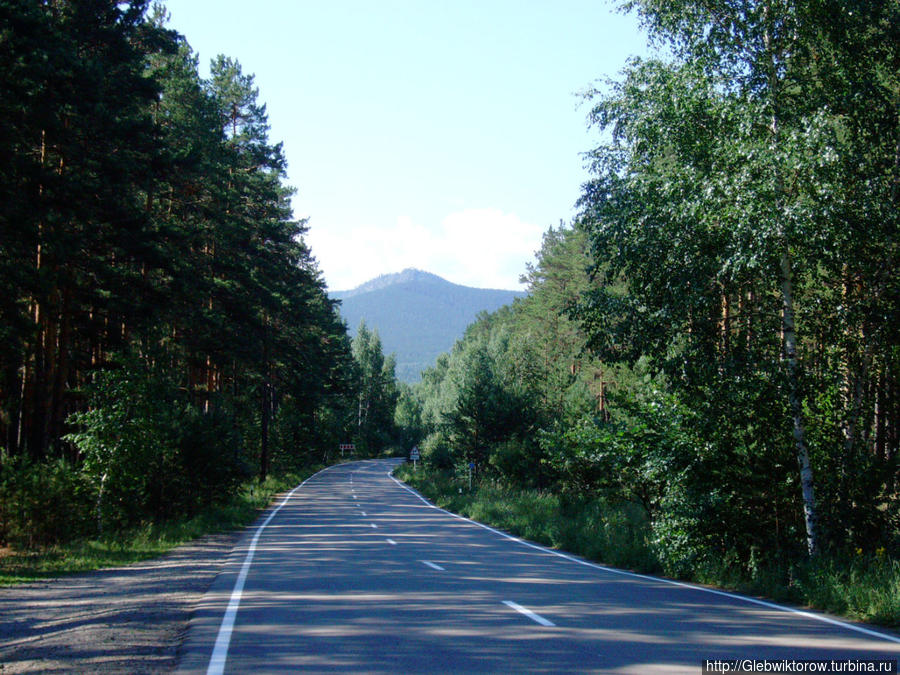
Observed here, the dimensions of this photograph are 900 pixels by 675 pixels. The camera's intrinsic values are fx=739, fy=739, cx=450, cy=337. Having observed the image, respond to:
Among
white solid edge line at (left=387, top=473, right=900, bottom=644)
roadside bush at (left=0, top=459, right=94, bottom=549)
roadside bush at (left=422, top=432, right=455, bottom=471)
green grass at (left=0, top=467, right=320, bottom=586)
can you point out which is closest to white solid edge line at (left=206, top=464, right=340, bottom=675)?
green grass at (left=0, top=467, right=320, bottom=586)

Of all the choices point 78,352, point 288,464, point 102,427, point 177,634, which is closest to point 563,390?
point 288,464

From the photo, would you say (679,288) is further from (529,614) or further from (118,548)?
(118,548)

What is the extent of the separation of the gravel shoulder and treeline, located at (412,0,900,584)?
877cm

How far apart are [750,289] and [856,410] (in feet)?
9.63

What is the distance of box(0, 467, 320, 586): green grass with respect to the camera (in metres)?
14.5

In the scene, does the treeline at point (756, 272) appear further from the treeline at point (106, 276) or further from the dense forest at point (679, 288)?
the treeline at point (106, 276)

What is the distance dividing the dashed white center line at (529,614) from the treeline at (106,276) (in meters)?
13.1

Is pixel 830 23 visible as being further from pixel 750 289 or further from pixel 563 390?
pixel 563 390

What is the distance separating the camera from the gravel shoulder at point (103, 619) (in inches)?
276

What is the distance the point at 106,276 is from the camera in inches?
893

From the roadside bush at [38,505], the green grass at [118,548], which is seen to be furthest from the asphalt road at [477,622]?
the roadside bush at [38,505]

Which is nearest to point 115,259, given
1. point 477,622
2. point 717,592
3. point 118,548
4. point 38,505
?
point 38,505

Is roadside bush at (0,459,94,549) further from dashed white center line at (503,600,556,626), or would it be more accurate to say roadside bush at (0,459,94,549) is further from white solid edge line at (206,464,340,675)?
dashed white center line at (503,600,556,626)

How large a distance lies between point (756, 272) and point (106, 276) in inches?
730
